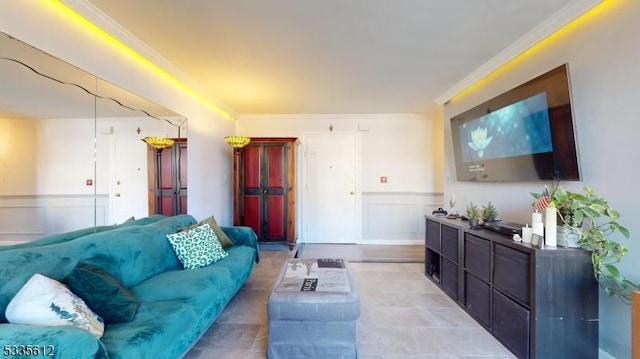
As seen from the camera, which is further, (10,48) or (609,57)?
(609,57)

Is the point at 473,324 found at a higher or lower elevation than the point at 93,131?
lower

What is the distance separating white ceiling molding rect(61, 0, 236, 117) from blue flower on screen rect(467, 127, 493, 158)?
10.5 feet

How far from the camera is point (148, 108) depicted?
9.04 feet

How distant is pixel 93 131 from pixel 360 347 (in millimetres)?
2550

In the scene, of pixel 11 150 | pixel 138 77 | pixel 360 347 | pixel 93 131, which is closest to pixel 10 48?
pixel 11 150

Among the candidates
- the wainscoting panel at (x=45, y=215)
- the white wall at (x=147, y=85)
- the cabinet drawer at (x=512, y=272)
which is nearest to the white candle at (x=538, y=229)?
the cabinet drawer at (x=512, y=272)

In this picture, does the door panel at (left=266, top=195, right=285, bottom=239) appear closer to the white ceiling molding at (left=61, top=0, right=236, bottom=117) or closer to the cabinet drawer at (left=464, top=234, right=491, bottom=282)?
the white ceiling molding at (left=61, top=0, right=236, bottom=117)

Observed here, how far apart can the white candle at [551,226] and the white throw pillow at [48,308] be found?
8.36ft

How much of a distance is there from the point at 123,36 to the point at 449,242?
3.43 metres

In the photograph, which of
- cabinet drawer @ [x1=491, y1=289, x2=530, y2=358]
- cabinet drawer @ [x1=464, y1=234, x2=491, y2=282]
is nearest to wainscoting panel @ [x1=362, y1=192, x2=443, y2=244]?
cabinet drawer @ [x1=464, y1=234, x2=491, y2=282]

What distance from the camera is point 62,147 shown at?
6.59 ft

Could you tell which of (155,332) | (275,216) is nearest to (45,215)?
(155,332)

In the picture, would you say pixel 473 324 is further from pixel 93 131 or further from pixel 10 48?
pixel 10 48

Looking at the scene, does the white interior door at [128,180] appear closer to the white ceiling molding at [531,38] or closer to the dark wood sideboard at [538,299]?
the dark wood sideboard at [538,299]
